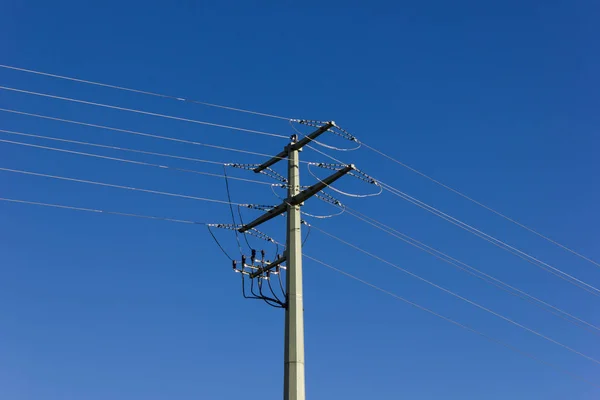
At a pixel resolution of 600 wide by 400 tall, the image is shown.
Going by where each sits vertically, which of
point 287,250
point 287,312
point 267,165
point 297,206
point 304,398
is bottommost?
point 304,398

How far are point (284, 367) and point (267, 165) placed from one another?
22.7 feet

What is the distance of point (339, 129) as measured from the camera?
24.6 m

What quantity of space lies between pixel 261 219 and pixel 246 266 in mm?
1500

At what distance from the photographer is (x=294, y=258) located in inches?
882

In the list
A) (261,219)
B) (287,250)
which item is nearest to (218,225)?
(261,219)

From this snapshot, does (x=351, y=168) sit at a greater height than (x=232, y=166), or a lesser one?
lesser

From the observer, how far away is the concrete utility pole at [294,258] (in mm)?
20609

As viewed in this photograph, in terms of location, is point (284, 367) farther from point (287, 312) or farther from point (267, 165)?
point (267, 165)

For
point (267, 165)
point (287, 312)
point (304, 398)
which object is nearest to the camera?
point (304, 398)

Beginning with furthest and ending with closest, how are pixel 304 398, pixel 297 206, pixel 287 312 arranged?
pixel 297 206 → pixel 287 312 → pixel 304 398

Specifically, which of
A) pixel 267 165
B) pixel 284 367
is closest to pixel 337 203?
pixel 267 165

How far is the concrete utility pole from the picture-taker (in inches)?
811

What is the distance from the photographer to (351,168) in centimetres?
2259

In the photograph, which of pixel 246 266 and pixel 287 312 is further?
pixel 246 266
